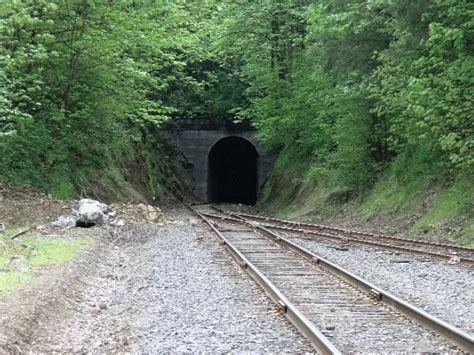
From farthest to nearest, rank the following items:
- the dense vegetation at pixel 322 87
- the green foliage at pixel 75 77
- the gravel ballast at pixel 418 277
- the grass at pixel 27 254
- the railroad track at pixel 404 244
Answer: the green foliage at pixel 75 77 → the dense vegetation at pixel 322 87 → the railroad track at pixel 404 244 → the grass at pixel 27 254 → the gravel ballast at pixel 418 277

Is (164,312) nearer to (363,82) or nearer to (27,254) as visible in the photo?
(27,254)

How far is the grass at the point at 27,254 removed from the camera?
28.4 feet

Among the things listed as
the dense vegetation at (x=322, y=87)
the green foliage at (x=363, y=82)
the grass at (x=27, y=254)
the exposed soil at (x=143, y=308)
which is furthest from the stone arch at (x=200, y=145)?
the exposed soil at (x=143, y=308)

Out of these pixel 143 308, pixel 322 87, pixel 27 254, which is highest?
pixel 322 87

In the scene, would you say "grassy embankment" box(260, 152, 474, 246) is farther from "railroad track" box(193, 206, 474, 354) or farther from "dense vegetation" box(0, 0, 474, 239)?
"railroad track" box(193, 206, 474, 354)

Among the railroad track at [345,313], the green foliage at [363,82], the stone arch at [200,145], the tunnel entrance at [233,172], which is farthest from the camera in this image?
the tunnel entrance at [233,172]

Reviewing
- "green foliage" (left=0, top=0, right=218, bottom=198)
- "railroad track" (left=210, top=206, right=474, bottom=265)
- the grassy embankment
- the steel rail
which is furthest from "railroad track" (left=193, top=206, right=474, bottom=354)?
"green foliage" (left=0, top=0, right=218, bottom=198)

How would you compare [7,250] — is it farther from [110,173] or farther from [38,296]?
[110,173]

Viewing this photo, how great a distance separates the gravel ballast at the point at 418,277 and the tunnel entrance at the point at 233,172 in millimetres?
35129

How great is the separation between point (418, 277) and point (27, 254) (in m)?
6.98

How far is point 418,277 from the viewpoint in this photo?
984 cm

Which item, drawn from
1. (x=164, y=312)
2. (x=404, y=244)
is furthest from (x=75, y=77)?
(x=164, y=312)

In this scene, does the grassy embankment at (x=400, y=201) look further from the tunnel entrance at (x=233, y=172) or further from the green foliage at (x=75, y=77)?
the tunnel entrance at (x=233, y=172)

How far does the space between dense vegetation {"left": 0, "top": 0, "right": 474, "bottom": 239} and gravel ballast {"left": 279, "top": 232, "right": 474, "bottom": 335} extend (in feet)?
12.8
